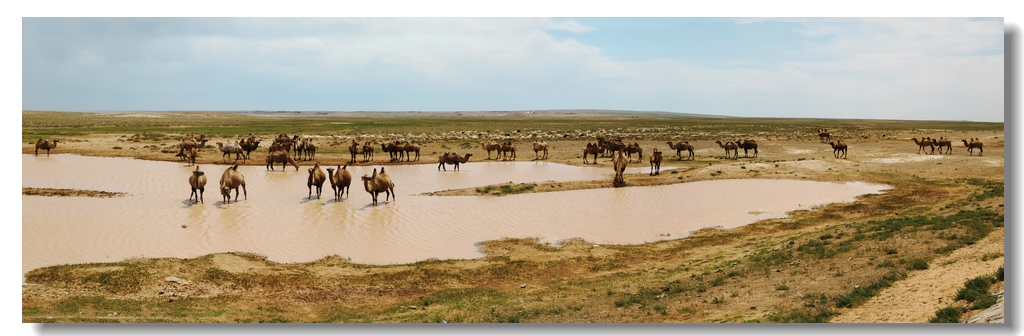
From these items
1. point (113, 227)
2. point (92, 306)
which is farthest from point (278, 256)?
point (113, 227)

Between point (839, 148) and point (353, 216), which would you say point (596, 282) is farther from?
point (839, 148)

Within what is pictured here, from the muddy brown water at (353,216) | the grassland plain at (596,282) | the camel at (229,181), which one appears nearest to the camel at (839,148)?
the muddy brown water at (353,216)

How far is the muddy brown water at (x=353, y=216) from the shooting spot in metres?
15.7

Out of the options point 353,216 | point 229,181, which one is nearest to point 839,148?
point 353,216

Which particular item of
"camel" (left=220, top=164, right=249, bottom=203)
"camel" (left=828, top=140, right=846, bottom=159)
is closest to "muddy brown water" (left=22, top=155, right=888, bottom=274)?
"camel" (left=220, top=164, right=249, bottom=203)

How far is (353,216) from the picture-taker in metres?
20.2

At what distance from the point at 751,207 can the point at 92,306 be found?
68.6 ft

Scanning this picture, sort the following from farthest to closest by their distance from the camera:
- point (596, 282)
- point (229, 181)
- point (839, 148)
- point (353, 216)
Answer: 1. point (839, 148)
2. point (229, 181)
3. point (353, 216)
4. point (596, 282)

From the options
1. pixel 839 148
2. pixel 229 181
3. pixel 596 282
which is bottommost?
pixel 596 282

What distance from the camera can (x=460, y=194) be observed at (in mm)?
25609

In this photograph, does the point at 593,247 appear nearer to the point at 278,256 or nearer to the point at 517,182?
the point at 278,256

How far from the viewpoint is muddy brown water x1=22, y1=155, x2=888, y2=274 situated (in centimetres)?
1570

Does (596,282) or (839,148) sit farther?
(839,148)

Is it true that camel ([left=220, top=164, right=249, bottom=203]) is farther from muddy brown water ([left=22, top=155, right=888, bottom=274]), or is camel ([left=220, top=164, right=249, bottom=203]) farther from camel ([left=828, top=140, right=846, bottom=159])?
camel ([left=828, top=140, right=846, bottom=159])
